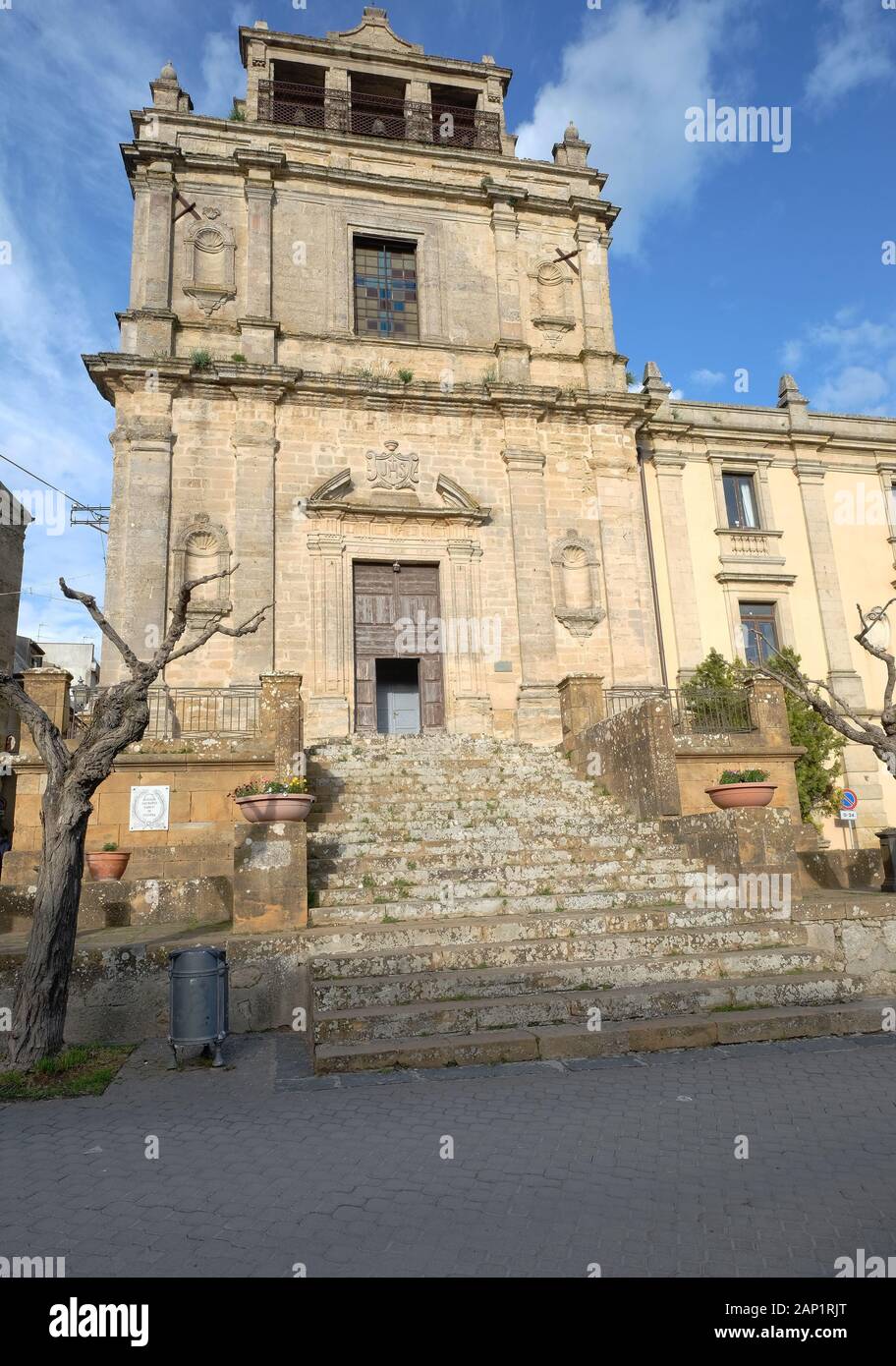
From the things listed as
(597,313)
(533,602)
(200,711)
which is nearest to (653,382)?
(597,313)

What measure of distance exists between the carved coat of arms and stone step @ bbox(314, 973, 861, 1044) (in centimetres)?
1280

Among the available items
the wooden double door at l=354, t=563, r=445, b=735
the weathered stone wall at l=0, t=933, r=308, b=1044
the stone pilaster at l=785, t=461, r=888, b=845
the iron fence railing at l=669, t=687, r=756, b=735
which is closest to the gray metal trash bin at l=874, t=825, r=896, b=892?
the iron fence railing at l=669, t=687, r=756, b=735

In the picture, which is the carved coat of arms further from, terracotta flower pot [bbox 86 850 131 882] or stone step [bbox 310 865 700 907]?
stone step [bbox 310 865 700 907]

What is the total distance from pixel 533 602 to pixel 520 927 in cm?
1049

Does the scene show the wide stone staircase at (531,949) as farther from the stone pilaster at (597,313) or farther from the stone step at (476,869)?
the stone pilaster at (597,313)

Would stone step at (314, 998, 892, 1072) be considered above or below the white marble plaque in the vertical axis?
below

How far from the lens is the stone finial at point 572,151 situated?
68.4ft

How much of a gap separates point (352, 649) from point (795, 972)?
10947 mm

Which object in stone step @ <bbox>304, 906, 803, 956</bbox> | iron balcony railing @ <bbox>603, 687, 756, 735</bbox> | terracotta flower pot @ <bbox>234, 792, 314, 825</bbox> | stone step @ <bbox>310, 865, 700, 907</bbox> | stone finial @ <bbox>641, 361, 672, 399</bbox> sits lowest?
stone step @ <bbox>304, 906, 803, 956</bbox>

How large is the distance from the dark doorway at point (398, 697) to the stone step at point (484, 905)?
8.59 metres

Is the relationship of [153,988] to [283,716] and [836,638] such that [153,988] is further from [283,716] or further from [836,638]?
[836,638]

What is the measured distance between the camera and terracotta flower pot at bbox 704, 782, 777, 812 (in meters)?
9.97

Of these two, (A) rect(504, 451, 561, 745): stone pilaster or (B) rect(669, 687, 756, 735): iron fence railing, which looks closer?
(B) rect(669, 687, 756, 735): iron fence railing

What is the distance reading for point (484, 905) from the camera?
838 centimetres
